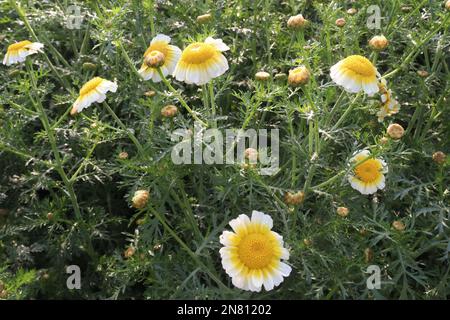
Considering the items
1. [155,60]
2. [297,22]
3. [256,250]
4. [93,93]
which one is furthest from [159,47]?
[256,250]

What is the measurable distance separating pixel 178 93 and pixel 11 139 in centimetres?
92

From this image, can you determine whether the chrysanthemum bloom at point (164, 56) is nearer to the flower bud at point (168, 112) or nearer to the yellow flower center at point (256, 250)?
the flower bud at point (168, 112)

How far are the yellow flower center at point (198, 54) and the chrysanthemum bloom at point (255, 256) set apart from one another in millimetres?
604

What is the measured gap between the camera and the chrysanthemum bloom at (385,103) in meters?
2.20

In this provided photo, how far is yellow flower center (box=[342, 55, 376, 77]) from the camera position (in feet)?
6.64

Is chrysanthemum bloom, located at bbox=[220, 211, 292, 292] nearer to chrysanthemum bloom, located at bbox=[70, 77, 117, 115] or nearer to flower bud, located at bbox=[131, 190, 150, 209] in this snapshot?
flower bud, located at bbox=[131, 190, 150, 209]

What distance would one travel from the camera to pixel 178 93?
221cm

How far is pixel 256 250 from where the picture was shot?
6.70 feet

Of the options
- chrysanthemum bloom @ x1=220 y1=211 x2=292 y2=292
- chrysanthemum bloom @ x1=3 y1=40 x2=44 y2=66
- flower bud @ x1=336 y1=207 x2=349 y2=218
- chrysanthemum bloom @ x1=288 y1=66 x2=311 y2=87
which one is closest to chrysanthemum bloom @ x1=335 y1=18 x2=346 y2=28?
chrysanthemum bloom @ x1=288 y1=66 x2=311 y2=87

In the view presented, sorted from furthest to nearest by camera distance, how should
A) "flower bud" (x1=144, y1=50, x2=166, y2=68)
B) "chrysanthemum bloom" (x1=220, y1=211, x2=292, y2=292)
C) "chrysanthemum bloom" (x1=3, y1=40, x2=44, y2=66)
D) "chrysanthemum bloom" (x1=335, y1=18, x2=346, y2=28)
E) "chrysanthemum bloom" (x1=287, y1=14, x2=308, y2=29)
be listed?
"chrysanthemum bloom" (x1=335, y1=18, x2=346, y2=28) < "chrysanthemum bloom" (x1=3, y1=40, x2=44, y2=66) < "chrysanthemum bloom" (x1=287, y1=14, x2=308, y2=29) < "flower bud" (x1=144, y1=50, x2=166, y2=68) < "chrysanthemum bloom" (x1=220, y1=211, x2=292, y2=292)

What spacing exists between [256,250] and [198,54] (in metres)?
0.75

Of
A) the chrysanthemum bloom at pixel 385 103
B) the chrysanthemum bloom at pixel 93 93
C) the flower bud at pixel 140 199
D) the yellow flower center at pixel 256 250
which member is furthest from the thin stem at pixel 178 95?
the chrysanthemum bloom at pixel 385 103

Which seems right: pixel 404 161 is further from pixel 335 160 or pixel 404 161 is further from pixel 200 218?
pixel 200 218

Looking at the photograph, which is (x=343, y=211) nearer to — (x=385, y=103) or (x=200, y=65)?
(x=385, y=103)
